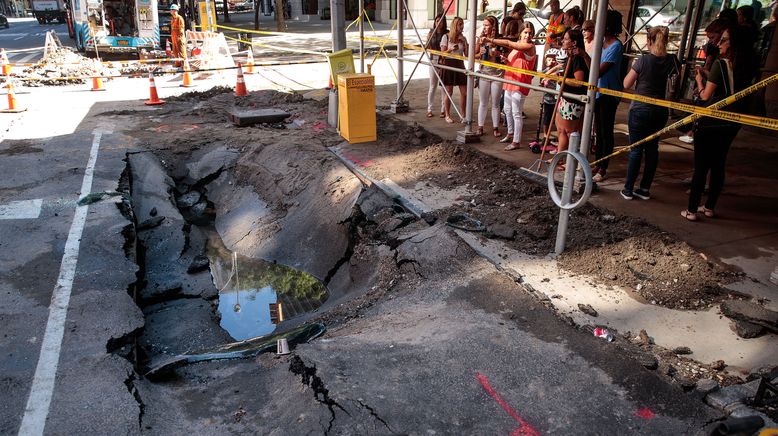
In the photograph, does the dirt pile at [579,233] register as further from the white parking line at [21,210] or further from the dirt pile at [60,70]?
the dirt pile at [60,70]

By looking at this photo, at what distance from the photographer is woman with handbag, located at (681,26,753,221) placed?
536 cm

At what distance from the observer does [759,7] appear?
10094mm

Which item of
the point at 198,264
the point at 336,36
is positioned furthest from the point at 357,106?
the point at 198,264

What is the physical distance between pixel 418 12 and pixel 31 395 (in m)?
35.6

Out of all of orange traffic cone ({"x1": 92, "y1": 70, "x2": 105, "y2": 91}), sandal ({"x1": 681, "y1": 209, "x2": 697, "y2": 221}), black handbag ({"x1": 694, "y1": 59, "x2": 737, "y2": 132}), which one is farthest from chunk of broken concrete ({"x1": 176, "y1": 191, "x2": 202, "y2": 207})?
orange traffic cone ({"x1": 92, "y1": 70, "x2": 105, "y2": 91})

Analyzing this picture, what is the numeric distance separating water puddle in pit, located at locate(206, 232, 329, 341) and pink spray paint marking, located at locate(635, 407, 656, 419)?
377 centimetres

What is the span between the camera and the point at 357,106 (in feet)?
31.6

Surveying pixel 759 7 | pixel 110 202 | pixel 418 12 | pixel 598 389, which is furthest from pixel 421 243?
pixel 418 12

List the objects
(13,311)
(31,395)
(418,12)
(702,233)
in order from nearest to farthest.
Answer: (31,395) < (13,311) < (702,233) < (418,12)

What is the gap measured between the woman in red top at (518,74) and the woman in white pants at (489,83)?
361 mm

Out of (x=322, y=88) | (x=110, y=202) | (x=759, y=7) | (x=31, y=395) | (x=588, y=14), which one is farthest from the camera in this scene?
(x=322, y=88)

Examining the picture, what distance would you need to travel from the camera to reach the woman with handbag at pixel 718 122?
536cm

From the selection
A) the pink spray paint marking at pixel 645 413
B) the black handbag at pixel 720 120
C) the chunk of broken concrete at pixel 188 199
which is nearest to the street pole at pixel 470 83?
the black handbag at pixel 720 120

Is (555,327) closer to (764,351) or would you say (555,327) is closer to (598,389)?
(598,389)
